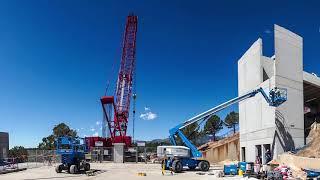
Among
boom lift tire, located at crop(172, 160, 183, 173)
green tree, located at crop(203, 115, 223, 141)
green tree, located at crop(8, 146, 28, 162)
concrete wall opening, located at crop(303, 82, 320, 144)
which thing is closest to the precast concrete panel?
concrete wall opening, located at crop(303, 82, 320, 144)

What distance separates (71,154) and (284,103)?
2368 centimetres

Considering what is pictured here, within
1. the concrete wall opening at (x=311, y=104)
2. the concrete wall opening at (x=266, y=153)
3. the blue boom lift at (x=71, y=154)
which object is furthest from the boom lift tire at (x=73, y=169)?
the concrete wall opening at (x=311, y=104)

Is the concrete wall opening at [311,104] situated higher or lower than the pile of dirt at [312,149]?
higher

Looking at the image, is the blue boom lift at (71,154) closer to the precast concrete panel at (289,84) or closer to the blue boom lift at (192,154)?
the blue boom lift at (192,154)

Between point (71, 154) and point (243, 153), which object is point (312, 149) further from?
point (71, 154)

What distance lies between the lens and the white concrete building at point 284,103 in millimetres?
47516

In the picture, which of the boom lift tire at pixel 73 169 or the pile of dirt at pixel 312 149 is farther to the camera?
the boom lift tire at pixel 73 169

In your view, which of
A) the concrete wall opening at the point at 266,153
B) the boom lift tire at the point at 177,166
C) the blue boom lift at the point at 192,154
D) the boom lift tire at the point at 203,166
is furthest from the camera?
the concrete wall opening at the point at 266,153

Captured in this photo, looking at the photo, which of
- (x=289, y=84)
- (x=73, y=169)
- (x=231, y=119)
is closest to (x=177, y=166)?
(x=73, y=169)

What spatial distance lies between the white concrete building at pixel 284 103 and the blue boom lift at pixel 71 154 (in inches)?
810

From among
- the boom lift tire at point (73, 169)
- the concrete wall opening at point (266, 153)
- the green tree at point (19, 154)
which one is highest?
the concrete wall opening at point (266, 153)

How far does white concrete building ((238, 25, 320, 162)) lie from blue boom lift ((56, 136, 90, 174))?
20572 millimetres

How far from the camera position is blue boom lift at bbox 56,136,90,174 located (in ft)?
144

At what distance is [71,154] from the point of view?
44094 mm
